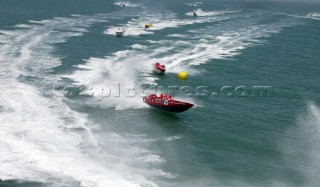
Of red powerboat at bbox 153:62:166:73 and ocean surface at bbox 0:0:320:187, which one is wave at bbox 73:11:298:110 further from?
red powerboat at bbox 153:62:166:73

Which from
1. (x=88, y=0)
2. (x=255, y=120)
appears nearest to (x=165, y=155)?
(x=255, y=120)

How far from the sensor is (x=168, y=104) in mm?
45438

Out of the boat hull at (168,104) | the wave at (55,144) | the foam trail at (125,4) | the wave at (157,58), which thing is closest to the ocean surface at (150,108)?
the wave at (55,144)

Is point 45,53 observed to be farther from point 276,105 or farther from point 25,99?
point 276,105

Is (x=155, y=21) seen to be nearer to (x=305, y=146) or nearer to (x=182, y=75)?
(x=182, y=75)

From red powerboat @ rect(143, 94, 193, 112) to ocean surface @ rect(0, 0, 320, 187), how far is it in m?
1.01

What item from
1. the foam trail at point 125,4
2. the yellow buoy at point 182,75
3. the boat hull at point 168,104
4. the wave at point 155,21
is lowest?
the boat hull at point 168,104

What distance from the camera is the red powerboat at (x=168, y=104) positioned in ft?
148

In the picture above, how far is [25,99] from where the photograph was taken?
149 feet

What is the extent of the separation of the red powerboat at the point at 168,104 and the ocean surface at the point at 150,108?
1007 mm

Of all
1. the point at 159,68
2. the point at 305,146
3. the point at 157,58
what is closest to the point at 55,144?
the point at 305,146

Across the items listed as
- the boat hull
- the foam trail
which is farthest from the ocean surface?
the foam trail

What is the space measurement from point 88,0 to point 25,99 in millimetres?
92889

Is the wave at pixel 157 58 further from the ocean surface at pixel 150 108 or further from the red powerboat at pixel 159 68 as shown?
the red powerboat at pixel 159 68
